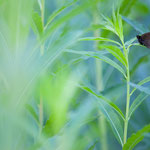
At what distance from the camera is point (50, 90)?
1.61 feet

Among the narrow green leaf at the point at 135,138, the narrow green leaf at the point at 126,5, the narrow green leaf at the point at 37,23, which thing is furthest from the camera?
the narrow green leaf at the point at 126,5

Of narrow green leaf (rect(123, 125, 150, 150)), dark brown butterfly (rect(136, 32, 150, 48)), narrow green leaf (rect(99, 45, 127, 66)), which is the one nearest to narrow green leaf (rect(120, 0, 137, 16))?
dark brown butterfly (rect(136, 32, 150, 48))

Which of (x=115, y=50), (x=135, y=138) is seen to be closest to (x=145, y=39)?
(x=115, y=50)

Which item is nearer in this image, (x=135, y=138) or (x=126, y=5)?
(x=135, y=138)

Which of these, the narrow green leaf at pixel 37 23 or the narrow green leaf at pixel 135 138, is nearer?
the narrow green leaf at pixel 135 138

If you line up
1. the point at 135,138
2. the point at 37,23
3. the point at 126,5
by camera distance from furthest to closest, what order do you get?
the point at 126,5 < the point at 37,23 < the point at 135,138

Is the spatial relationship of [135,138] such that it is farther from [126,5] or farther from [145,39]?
[126,5]

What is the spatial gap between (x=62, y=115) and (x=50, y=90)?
0.05 meters

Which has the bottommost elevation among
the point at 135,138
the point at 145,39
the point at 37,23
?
the point at 135,138

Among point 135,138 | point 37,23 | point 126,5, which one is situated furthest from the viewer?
point 126,5

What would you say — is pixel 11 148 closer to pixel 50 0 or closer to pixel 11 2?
pixel 11 2

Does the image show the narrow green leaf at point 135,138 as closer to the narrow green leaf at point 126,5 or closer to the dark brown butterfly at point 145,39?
the dark brown butterfly at point 145,39

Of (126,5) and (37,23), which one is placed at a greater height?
(37,23)

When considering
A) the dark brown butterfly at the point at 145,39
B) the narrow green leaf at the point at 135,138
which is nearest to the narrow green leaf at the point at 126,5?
the dark brown butterfly at the point at 145,39
